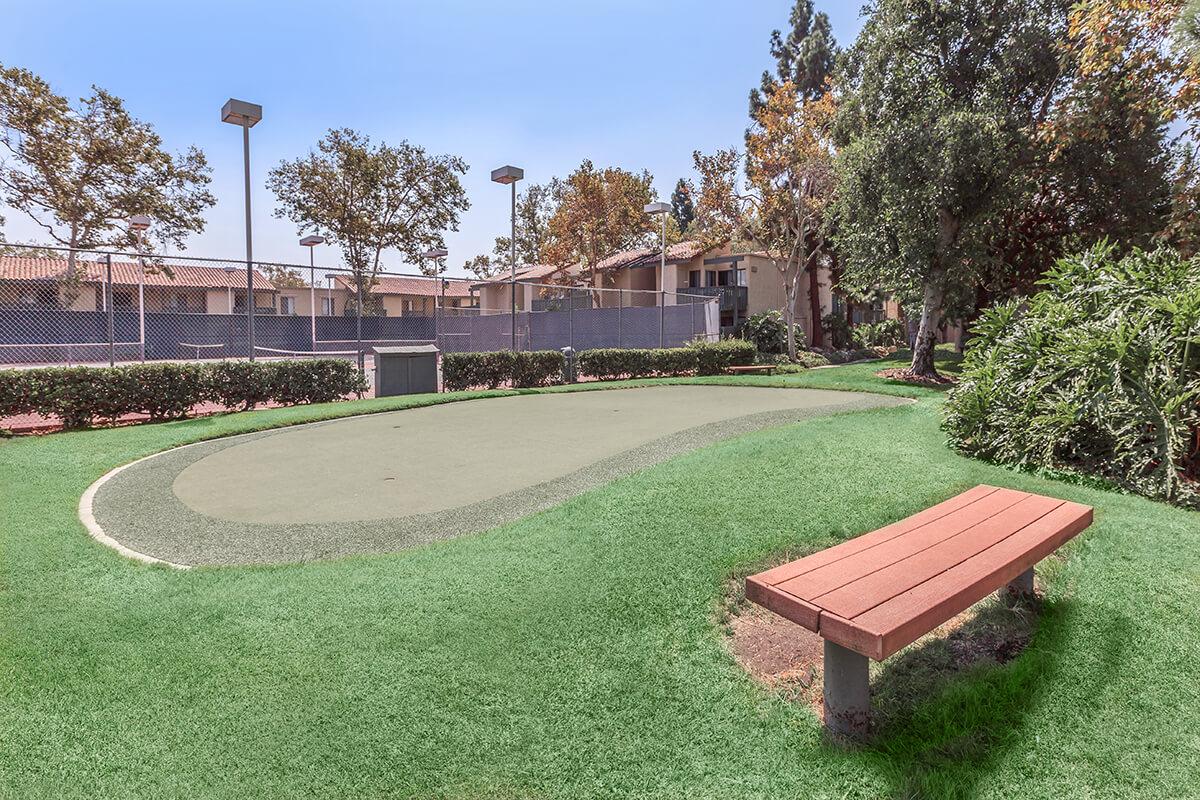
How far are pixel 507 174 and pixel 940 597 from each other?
15.7 m

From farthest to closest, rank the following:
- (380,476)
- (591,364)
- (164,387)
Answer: (591,364)
(164,387)
(380,476)

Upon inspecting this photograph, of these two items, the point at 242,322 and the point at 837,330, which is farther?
the point at 837,330

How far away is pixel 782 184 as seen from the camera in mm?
22828

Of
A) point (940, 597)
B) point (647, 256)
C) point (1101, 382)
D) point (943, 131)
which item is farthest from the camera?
point (647, 256)

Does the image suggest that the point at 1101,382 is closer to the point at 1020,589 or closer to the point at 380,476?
the point at 1020,589

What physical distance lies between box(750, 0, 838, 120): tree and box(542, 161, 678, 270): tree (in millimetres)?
8110

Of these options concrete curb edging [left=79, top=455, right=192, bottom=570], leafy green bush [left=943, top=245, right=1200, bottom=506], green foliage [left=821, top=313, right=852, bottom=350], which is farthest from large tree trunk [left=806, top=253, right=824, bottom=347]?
concrete curb edging [left=79, top=455, right=192, bottom=570]

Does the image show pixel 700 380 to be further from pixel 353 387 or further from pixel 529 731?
Answer: pixel 529 731

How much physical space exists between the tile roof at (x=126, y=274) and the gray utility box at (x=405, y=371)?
3.53 metres

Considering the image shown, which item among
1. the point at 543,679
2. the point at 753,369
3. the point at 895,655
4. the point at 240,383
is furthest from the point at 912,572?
the point at 753,369

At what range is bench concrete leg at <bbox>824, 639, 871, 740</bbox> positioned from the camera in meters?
2.28

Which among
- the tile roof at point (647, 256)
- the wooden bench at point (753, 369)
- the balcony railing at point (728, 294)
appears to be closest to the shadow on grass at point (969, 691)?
the wooden bench at point (753, 369)

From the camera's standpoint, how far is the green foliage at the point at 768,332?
2377 cm

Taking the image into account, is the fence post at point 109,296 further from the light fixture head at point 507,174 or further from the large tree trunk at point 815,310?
the large tree trunk at point 815,310
